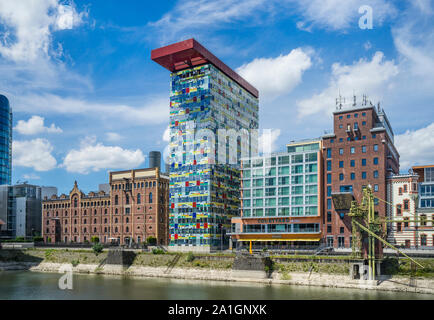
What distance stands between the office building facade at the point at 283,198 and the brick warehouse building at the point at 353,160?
2.47 metres

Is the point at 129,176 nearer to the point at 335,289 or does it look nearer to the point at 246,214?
the point at 246,214

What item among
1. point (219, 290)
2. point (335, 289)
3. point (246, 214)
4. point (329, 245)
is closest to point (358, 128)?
point (329, 245)

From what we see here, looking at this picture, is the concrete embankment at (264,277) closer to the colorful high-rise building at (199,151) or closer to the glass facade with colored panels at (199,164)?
the colorful high-rise building at (199,151)

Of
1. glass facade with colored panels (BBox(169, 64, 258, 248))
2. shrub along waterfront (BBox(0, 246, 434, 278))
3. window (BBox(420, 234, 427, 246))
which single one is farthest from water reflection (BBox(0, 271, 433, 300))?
glass facade with colored panels (BBox(169, 64, 258, 248))

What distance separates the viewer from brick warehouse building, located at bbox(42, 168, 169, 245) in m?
136

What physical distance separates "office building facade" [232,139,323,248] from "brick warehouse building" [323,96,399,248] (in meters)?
2.47

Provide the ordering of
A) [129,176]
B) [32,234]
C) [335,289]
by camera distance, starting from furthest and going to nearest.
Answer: [32,234]
[129,176]
[335,289]

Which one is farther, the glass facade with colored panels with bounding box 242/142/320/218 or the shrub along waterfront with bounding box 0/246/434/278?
the glass facade with colored panels with bounding box 242/142/320/218

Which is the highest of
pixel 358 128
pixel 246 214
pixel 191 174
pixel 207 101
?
pixel 207 101

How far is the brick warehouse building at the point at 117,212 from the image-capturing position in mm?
135875

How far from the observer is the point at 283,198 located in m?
106

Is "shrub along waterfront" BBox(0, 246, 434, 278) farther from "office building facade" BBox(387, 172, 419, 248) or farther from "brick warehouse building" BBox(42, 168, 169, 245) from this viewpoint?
"brick warehouse building" BBox(42, 168, 169, 245)

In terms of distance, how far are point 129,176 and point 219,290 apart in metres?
78.7

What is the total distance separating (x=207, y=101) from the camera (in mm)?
121938
